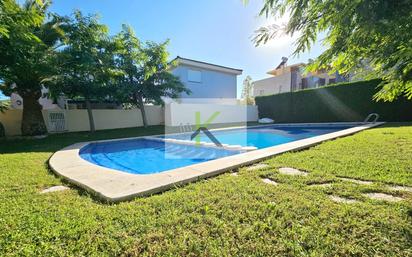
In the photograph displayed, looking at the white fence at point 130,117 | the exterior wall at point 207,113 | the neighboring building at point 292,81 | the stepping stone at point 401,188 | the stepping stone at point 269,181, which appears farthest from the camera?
the neighboring building at point 292,81

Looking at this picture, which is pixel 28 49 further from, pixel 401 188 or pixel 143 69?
pixel 401 188

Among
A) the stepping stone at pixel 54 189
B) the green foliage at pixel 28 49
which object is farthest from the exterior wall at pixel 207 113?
the stepping stone at pixel 54 189

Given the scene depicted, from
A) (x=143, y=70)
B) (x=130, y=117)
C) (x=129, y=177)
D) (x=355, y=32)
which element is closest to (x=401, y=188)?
(x=355, y=32)

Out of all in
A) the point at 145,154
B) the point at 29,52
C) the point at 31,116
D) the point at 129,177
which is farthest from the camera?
the point at 31,116

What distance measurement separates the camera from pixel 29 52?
900 cm

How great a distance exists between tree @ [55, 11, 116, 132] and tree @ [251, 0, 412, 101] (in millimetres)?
13063

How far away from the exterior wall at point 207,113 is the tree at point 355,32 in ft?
58.8

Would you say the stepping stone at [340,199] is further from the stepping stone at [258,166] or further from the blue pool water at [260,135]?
the blue pool water at [260,135]

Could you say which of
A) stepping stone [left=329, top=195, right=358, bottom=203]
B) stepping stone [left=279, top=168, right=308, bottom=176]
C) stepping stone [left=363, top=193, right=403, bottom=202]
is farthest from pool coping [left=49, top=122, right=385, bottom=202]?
stepping stone [left=363, top=193, right=403, bottom=202]

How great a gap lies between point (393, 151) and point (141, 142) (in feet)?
37.9

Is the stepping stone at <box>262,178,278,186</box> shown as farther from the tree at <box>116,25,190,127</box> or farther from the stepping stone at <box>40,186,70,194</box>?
the tree at <box>116,25,190,127</box>

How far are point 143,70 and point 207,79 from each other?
9.20m

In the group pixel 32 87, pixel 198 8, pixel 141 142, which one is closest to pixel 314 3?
pixel 198 8

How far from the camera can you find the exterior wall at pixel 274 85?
29312mm
